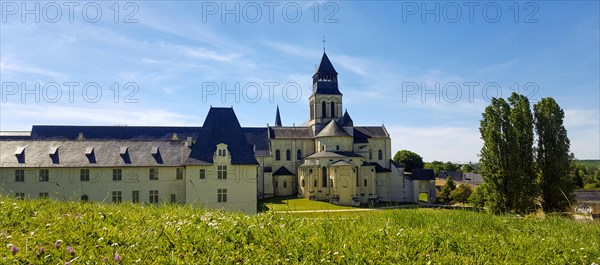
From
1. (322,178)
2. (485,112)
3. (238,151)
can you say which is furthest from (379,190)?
(238,151)

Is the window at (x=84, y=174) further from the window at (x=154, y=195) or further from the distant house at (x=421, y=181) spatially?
the distant house at (x=421, y=181)

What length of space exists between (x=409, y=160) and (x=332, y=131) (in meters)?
37.8

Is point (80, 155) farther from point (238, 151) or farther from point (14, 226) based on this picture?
point (14, 226)

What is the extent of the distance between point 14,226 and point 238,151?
25.0 metres

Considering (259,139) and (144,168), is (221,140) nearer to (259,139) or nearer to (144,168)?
(144,168)

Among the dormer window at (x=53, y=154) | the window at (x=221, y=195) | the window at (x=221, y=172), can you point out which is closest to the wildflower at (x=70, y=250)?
the window at (x=221, y=195)

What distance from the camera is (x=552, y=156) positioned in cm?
3009

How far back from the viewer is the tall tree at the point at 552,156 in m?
29.2

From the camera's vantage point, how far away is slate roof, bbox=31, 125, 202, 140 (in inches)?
2084

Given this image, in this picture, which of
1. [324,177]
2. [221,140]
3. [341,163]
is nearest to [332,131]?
[341,163]

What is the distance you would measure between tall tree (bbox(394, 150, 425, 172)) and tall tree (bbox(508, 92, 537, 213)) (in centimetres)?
5641

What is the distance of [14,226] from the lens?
7.05 meters

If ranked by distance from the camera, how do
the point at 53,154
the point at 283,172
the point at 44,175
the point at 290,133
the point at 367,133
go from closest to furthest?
the point at 44,175, the point at 53,154, the point at 283,172, the point at 290,133, the point at 367,133

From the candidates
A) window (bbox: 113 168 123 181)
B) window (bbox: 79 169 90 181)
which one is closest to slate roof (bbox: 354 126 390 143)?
window (bbox: 113 168 123 181)
